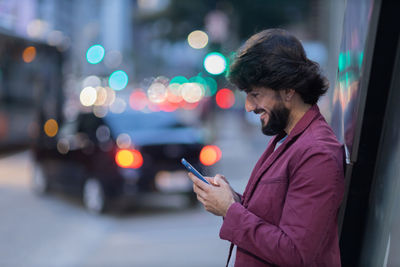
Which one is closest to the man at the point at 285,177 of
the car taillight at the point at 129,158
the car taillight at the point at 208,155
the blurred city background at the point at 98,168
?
the blurred city background at the point at 98,168

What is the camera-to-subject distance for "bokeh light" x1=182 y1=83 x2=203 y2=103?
175 ft

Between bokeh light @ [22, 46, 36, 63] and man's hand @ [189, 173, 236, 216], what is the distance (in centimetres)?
1623

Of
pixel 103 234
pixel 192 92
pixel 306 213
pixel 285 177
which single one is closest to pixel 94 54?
pixel 103 234

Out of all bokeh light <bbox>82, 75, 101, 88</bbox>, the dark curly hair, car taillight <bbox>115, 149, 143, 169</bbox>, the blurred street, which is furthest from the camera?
bokeh light <bbox>82, 75, 101, 88</bbox>

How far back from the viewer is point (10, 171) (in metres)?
14.2

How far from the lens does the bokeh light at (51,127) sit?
10.8 metres

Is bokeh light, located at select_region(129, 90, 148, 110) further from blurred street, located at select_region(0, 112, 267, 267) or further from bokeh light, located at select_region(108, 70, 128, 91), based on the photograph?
bokeh light, located at select_region(108, 70, 128, 91)

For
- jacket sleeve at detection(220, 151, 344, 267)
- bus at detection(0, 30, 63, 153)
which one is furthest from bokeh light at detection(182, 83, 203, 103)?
jacket sleeve at detection(220, 151, 344, 267)

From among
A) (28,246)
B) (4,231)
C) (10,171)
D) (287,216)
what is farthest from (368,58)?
(10,171)

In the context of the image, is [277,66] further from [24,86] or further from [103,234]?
[24,86]

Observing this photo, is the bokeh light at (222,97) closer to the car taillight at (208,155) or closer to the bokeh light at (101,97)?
the bokeh light at (101,97)

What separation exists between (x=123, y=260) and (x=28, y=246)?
4.64 ft

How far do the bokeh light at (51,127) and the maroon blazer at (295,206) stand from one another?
9217 millimetres

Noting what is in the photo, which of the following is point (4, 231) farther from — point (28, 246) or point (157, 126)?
point (157, 126)
